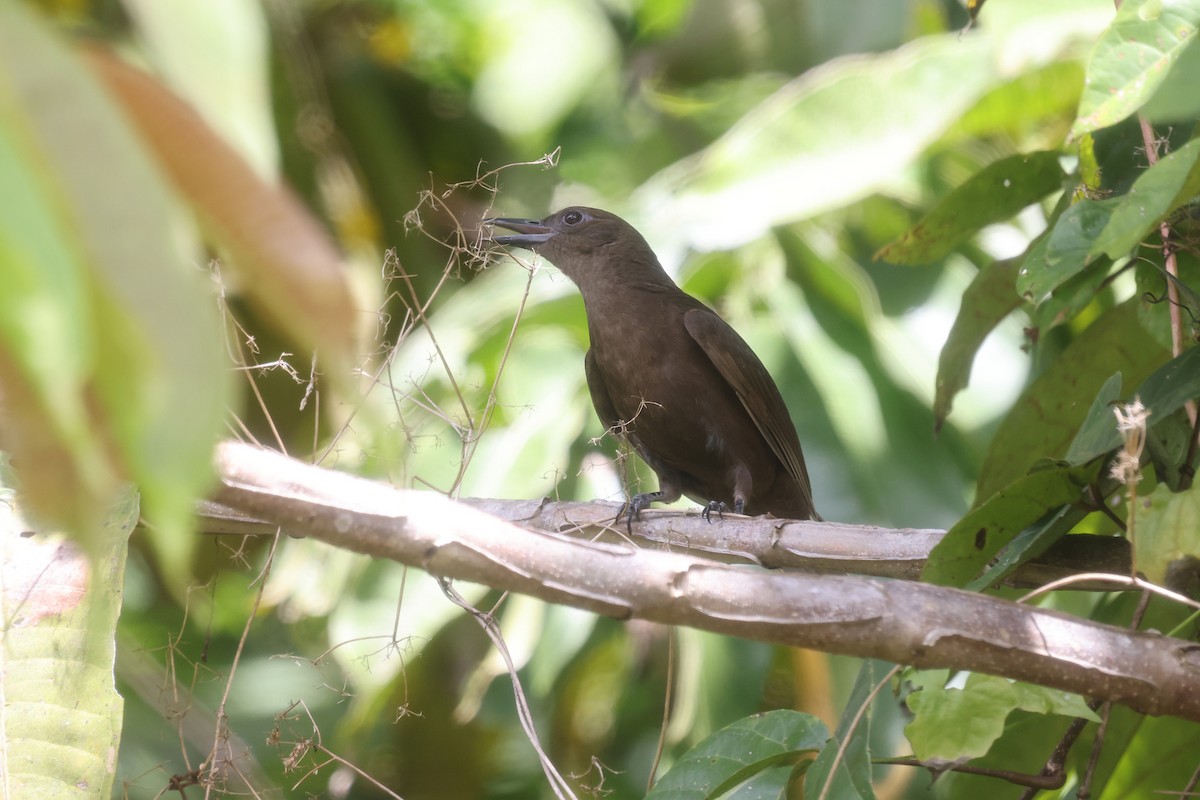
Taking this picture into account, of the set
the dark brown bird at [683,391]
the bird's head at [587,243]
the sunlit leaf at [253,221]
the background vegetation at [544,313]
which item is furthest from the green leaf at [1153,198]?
the bird's head at [587,243]

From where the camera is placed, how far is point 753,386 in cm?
427

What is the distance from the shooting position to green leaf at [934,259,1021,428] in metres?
2.88

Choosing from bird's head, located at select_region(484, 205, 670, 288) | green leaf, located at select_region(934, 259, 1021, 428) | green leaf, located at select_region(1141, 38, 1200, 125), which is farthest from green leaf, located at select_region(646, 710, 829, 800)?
bird's head, located at select_region(484, 205, 670, 288)

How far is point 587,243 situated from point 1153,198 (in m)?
3.22

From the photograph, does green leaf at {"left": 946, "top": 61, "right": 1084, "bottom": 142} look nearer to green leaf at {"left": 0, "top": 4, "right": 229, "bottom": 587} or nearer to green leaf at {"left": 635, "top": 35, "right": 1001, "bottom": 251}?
green leaf at {"left": 635, "top": 35, "right": 1001, "bottom": 251}

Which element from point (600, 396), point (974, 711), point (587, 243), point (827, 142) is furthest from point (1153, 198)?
point (587, 243)

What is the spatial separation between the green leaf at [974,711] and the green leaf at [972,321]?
115 centimetres

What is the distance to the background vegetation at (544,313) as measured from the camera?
58cm

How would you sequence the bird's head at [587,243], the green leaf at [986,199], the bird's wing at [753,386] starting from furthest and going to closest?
1. the bird's head at [587,243]
2. the bird's wing at [753,386]
3. the green leaf at [986,199]

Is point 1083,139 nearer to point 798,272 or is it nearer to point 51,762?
point 798,272

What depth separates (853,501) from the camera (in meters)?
4.31

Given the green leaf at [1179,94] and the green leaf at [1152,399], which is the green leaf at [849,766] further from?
the green leaf at [1179,94]

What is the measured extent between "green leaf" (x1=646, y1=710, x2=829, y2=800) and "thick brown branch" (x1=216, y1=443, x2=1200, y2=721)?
62 centimetres

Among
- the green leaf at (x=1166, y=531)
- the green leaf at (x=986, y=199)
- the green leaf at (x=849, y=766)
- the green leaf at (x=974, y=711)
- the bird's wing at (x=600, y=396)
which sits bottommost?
the bird's wing at (x=600, y=396)
